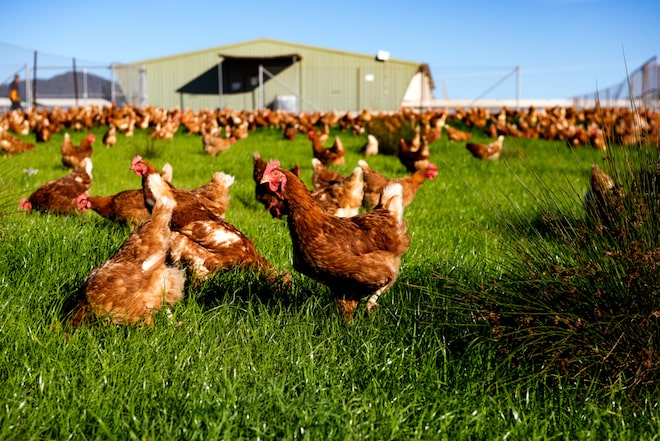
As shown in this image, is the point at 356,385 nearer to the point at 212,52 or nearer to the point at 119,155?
the point at 119,155

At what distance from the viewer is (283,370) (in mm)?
3160

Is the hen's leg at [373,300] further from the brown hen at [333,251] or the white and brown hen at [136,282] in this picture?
the white and brown hen at [136,282]

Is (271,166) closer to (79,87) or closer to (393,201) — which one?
(393,201)

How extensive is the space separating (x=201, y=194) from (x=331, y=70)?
101ft

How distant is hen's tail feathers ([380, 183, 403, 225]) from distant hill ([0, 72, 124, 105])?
93.0 feet

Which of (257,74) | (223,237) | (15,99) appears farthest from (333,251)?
(257,74)

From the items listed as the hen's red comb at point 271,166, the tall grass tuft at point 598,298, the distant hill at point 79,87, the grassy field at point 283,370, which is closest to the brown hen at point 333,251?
the hen's red comb at point 271,166

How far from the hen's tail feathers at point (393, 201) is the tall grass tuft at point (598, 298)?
1391 millimetres

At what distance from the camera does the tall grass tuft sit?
2889mm

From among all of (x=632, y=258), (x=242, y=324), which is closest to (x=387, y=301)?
(x=242, y=324)

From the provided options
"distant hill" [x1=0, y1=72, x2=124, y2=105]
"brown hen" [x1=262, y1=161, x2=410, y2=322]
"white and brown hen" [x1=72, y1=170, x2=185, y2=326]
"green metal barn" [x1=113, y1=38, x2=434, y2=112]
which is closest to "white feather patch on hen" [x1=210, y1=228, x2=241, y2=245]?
"white and brown hen" [x1=72, y1=170, x2=185, y2=326]

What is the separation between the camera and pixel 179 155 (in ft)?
45.1

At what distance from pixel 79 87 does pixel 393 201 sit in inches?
1224

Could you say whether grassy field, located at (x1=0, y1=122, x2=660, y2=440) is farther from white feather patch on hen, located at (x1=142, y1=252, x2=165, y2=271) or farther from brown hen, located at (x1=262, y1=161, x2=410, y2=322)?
white feather patch on hen, located at (x1=142, y1=252, x2=165, y2=271)
